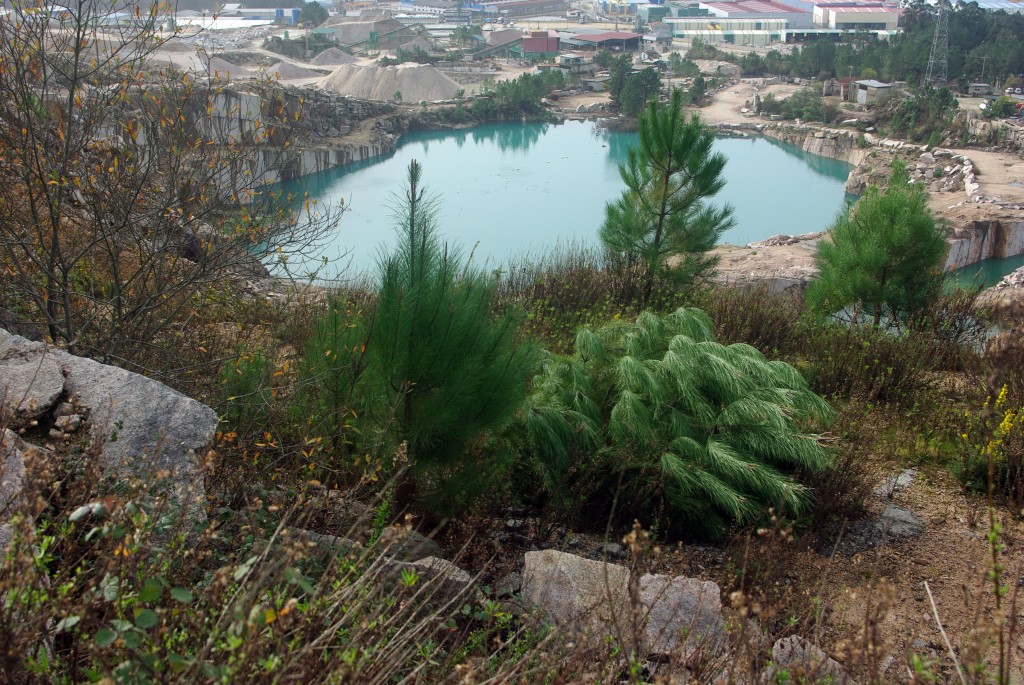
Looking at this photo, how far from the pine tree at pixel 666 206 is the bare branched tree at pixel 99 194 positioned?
434 cm

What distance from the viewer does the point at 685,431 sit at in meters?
3.72

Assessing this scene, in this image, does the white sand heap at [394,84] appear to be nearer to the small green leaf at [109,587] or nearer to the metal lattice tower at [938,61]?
the metal lattice tower at [938,61]

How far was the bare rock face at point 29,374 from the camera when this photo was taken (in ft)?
8.07

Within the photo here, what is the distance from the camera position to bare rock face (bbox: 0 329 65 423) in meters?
2.46

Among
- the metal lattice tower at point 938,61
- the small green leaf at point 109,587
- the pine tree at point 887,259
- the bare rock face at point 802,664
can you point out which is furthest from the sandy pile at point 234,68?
the small green leaf at point 109,587

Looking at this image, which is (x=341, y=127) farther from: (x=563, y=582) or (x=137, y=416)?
(x=563, y=582)

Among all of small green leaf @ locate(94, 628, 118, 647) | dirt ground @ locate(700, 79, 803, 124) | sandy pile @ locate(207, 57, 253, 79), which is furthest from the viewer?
dirt ground @ locate(700, 79, 803, 124)

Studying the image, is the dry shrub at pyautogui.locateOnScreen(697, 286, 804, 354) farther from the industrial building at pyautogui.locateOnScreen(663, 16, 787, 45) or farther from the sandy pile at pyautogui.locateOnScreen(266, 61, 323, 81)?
the industrial building at pyautogui.locateOnScreen(663, 16, 787, 45)

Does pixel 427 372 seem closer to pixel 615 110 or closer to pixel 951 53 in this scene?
pixel 615 110

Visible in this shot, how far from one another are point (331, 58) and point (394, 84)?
12103 millimetres

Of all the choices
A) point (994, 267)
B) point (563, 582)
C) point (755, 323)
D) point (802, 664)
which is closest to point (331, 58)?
point (994, 267)

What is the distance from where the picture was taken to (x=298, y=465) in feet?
10.3

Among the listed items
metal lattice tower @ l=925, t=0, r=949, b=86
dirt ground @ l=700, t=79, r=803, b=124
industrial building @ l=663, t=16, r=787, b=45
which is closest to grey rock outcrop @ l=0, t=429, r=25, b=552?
dirt ground @ l=700, t=79, r=803, b=124

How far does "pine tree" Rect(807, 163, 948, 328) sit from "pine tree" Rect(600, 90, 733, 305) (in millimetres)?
1268
